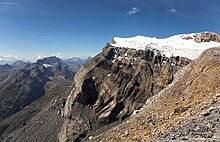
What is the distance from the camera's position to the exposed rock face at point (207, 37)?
330 feet

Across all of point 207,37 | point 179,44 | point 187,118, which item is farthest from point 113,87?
point 187,118

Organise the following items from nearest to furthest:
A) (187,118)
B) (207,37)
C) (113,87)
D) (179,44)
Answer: (187,118)
(207,37)
(179,44)
(113,87)

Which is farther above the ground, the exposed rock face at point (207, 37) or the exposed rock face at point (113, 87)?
the exposed rock face at point (207, 37)

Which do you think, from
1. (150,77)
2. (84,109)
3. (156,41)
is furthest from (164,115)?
(84,109)

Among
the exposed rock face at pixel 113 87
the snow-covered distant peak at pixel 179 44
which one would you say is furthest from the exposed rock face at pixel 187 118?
the exposed rock face at pixel 113 87

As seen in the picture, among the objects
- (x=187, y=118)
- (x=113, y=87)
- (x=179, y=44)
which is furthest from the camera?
(x=113, y=87)

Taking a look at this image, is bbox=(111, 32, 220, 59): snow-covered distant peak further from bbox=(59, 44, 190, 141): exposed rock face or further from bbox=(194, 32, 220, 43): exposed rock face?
bbox=(59, 44, 190, 141): exposed rock face

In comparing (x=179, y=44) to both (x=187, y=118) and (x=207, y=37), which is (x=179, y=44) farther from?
(x=187, y=118)

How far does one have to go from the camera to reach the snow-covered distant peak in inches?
3873

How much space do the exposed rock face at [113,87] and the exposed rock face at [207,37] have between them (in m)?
11.8

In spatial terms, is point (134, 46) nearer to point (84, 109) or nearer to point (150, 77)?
point (150, 77)

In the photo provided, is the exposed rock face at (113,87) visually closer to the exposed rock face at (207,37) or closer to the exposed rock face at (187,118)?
the exposed rock face at (207,37)

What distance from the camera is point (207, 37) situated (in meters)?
103

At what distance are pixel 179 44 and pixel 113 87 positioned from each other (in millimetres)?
36483
